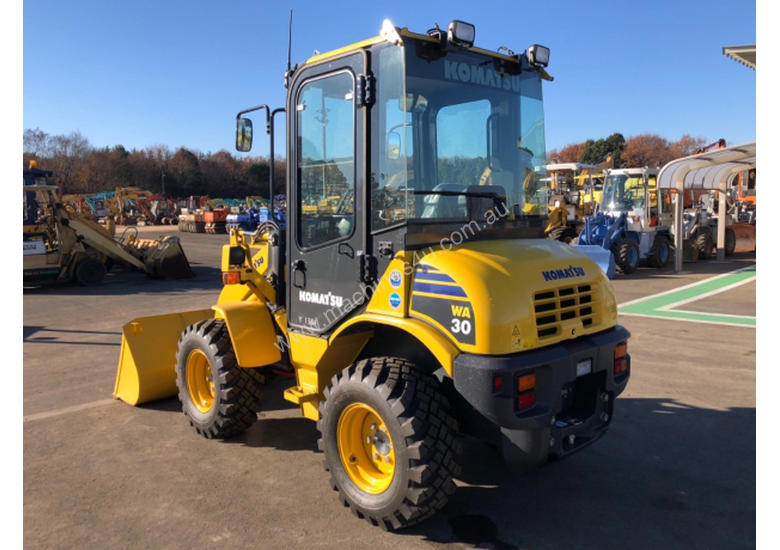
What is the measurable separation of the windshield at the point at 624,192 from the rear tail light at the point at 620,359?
14416mm

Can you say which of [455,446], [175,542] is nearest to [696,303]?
[455,446]

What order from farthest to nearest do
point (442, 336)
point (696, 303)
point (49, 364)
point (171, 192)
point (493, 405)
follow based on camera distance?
point (171, 192) → point (696, 303) → point (49, 364) → point (442, 336) → point (493, 405)

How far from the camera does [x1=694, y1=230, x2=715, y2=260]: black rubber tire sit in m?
18.2

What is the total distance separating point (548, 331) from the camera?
131 inches

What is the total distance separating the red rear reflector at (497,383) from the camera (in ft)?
9.80

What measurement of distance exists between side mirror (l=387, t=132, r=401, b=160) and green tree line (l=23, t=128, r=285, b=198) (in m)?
60.0

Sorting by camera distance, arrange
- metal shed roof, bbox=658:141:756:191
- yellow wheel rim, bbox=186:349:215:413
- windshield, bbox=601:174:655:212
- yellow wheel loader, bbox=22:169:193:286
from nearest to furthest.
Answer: yellow wheel rim, bbox=186:349:215:413 → yellow wheel loader, bbox=22:169:193:286 → metal shed roof, bbox=658:141:756:191 → windshield, bbox=601:174:655:212

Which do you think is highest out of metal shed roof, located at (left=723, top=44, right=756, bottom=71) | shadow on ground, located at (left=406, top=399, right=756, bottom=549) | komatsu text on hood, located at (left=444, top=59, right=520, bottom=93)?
metal shed roof, located at (left=723, top=44, right=756, bottom=71)

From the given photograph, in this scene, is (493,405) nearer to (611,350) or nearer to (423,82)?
(611,350)

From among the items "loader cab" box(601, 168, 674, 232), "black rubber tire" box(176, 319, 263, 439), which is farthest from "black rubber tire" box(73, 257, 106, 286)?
"loader cab" box(601, 168, 674, 232)

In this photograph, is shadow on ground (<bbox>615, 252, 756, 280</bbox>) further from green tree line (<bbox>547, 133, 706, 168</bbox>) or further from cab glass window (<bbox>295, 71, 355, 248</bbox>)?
green tree line (<bbox>547, 133, 706, 168</bbox>)

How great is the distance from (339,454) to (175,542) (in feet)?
3.40

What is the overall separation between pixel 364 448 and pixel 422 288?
113 cm

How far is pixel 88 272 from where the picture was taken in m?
14.4
